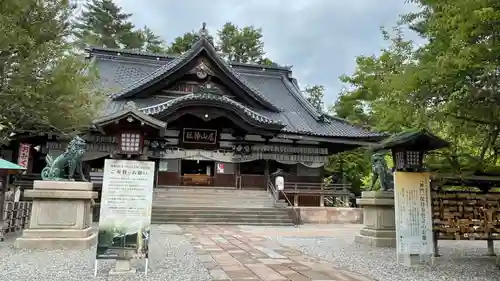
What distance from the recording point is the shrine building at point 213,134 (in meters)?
16.9

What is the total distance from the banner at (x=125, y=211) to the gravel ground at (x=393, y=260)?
3412 millimetres

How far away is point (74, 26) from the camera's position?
360 inches

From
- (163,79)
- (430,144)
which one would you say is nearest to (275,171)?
(163,79)

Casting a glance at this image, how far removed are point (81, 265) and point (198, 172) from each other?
584 inches

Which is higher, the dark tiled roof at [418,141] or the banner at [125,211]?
the dark tiled roof at [418,141]

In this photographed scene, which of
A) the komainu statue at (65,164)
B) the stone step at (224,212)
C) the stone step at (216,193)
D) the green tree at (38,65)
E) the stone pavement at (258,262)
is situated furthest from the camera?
the stone step at (216,193)

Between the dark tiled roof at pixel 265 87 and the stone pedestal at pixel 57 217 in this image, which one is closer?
the stone pedestal at pixel 57 217

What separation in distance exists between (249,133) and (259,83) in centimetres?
704

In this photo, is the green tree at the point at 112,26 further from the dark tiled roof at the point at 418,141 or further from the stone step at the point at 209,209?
the dark tiled roof at the point at 418,141

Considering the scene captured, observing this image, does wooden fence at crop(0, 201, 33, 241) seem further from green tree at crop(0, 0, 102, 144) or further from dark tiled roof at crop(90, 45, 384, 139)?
dark tiled roof at crop(90, 45, 384, 139)

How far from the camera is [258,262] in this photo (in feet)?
22.1

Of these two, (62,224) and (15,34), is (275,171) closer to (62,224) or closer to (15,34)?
(62,224)

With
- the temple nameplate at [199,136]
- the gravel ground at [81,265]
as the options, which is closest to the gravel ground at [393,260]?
the gravel ground at [81,265]

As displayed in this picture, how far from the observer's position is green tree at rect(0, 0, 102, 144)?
7.29m
